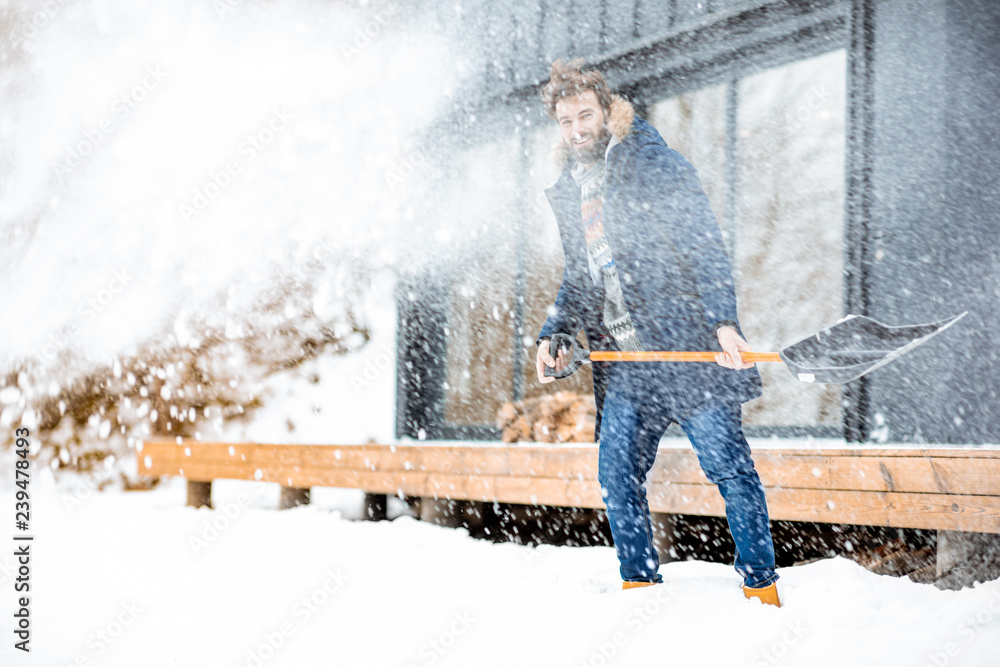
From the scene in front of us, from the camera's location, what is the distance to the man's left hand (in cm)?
213

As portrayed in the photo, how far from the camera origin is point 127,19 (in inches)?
339

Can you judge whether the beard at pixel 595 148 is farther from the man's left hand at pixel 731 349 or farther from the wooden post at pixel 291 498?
the wooden post at pixel 291 498

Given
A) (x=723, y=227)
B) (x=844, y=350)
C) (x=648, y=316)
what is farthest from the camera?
(x=723, y=227)

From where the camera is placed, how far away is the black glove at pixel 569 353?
2521mm

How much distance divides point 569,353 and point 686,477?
2.66 feet

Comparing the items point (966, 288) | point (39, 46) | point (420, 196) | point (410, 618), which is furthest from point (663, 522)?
point (39, 46)

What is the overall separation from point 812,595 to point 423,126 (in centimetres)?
447

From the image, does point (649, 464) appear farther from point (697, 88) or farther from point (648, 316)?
point (697, 88)

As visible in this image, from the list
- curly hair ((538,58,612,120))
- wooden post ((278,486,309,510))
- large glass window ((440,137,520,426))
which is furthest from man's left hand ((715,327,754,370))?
wooden post ((278,486,309,510))

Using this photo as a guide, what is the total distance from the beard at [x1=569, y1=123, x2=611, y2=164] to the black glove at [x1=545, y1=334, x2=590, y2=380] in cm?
59

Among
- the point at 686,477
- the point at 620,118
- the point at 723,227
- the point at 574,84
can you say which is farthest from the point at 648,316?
the point at 723,227

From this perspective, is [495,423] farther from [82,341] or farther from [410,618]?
[82,341]

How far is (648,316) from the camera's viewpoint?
2410mm

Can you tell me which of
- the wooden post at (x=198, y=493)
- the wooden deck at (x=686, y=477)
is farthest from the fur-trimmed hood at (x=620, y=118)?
the wooden post at (x=198, y=493)
